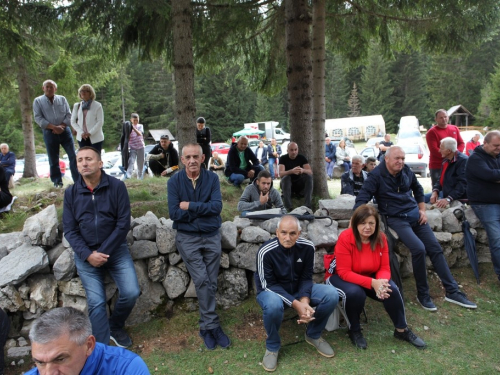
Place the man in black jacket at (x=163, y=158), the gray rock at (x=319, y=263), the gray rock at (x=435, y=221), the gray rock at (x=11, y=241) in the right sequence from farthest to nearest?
the man in black jacket at (x=163, y=158) → the gray rock at (x=435, y=221) → the gray rock at (x=319, y=263) → the gray rock at (x=11, y=241)

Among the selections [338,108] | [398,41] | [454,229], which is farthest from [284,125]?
[454,229]

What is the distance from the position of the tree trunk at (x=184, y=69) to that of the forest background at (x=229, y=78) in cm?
36

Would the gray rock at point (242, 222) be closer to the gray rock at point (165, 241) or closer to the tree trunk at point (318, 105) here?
the gray rock at point (165, 241)

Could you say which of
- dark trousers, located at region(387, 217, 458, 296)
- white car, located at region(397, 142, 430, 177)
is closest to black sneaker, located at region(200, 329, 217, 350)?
dark trousers, located at region(387, 217, 458, 296)

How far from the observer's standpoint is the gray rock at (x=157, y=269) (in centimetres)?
371

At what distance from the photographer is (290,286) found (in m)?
3.28

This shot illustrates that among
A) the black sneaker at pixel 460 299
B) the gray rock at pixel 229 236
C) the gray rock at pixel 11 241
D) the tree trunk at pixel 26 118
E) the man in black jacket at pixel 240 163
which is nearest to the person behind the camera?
the gray rock at pixel 11 241

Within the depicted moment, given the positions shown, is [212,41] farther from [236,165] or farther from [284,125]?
[284,125]

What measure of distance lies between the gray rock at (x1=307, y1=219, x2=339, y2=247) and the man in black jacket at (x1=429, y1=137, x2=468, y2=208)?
5.92ft

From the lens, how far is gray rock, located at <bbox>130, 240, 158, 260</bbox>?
365 cm

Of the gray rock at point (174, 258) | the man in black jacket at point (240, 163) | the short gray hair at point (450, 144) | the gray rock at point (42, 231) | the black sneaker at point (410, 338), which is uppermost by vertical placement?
the short gray hair at point (450, 144)

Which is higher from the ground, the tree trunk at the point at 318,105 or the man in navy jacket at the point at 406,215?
the tree trunk at the point at 318,105

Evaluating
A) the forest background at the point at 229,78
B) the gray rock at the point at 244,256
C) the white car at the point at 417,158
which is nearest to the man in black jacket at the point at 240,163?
the forest background at the point at 229,78

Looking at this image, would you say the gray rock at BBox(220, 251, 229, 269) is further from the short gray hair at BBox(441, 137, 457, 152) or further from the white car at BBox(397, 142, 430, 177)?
the white car at BBox(397, 142, 430, 177)
